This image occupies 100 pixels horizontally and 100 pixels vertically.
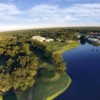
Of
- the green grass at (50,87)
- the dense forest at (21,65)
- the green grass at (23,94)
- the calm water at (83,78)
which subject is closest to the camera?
the green grass at (23,94)

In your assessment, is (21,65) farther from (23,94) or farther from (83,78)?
(83,78)

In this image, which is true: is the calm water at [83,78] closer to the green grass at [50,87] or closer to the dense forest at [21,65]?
the green grass at [50,87]

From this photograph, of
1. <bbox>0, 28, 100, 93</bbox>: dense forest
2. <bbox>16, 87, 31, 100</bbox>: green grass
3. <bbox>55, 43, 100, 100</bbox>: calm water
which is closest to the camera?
<bbox>16, 87, 31, 100</bbox>: green grass

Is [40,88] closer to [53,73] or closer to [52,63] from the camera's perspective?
[53,73]

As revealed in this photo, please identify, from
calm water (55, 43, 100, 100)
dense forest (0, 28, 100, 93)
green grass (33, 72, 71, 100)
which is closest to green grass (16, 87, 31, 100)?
dense forest (0, 28, 100, 93)

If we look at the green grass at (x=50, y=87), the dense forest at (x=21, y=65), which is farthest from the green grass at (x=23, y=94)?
the green grass at (x=50, y=87)

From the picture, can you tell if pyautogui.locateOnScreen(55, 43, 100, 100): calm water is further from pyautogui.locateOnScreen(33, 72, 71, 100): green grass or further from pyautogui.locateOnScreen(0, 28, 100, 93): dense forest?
pyautogui.locateOnScreen(0, 28, 100, 93): dense forest

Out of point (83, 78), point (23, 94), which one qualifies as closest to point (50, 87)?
point (23, 94)
